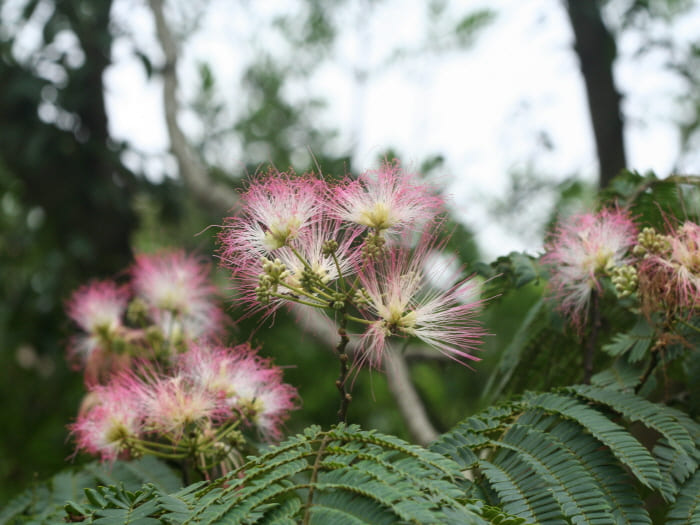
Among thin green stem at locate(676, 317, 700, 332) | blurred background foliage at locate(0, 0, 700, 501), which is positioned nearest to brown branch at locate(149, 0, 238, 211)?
blurred background foliage at locate(0, 0, 700, 501)

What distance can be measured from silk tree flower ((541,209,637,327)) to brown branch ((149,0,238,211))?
3.09 m

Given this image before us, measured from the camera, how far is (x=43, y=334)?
4500 mm

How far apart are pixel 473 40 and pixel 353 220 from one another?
6.75m

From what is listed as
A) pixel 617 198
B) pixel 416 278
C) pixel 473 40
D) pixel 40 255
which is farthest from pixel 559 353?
pixel 473 40

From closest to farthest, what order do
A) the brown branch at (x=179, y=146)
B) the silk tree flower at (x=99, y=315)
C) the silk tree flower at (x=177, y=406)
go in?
1. the silk tree flower at (x=177, y=406)
2. the silk tree flower at (x=99, y=315)
3. the brown branch at (x=179, y=146)

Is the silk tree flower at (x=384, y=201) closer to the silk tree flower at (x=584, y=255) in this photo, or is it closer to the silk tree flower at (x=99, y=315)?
the silk tree flower at (x=584, y=255)

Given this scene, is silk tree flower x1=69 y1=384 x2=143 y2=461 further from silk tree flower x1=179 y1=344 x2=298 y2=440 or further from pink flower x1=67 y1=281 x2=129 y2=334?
pink flower x1=67 y1=281 x2=129 y2=334

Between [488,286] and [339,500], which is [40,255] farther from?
[339,500]

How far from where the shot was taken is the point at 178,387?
5.90 feet

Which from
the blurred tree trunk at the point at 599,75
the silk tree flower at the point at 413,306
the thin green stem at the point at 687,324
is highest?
the blurred tree trunk at the point at 599,75

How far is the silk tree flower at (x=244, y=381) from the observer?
6.15 feet

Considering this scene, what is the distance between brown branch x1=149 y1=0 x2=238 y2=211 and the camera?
203 inches

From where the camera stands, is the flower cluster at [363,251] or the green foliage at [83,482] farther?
the green foliage at [83,482]

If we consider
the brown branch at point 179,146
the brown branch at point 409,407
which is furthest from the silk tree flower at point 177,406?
the brown branch at point 179,146
